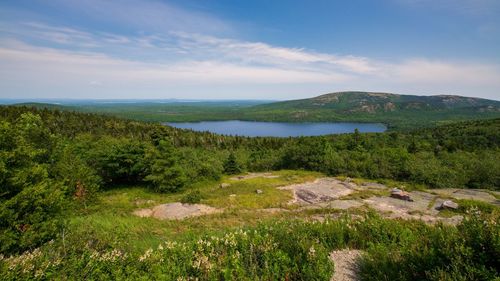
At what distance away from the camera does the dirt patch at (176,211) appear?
71.8 ft

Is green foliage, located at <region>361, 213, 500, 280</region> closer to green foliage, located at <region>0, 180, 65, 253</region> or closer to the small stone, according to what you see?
green foliage, located at <region>0, 180, 65, 253</region>

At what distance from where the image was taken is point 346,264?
263 inches

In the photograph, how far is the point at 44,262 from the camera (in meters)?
5.52

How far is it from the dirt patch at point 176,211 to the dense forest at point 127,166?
20.0 ft

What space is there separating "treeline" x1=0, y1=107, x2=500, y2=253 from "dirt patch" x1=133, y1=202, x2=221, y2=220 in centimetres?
632

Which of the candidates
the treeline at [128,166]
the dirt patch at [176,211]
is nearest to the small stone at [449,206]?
the treeline at [128,166]

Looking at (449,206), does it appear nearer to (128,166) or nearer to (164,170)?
(164,170)

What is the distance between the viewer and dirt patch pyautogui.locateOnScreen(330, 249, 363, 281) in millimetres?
6021

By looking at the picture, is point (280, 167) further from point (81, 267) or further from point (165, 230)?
point (81, 267)

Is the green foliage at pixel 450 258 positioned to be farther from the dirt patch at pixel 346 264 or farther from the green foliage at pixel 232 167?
the green foliage at pixel 232 167

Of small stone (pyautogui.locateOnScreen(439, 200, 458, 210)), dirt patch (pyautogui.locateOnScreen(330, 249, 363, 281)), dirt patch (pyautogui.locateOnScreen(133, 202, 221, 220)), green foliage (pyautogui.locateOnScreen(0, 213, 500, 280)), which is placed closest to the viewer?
green foliage (pyautogui.locateOnScreen(0, 213, 500, 280))

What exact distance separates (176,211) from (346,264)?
19077 millimetres

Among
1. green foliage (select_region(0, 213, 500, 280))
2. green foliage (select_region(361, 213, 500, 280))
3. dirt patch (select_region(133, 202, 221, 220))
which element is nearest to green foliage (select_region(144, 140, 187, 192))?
dirt patch (select_region(133, 202, 221, 220))

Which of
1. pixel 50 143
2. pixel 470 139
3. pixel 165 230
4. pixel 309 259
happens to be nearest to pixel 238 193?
pixel 165 230
